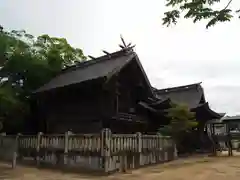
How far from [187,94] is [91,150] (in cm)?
1916

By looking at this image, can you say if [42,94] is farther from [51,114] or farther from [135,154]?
[135,154]

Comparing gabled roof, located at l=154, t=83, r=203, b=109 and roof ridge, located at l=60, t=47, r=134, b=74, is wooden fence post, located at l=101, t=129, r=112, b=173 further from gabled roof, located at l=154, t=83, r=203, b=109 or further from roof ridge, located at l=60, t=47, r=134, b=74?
gabled roof, located at l=154, t=83, r=203, b=109

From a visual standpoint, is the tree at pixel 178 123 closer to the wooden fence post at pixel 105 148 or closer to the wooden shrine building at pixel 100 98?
the wooden shrine building at pixel 100 98

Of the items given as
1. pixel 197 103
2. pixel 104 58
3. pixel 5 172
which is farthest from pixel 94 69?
pixel 197 103

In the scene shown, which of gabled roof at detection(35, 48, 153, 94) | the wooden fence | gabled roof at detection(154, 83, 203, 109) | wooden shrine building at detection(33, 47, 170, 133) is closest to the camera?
the wooden fence

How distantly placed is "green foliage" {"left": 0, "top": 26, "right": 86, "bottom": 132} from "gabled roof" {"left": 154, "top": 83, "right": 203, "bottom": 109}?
1142 centimetres

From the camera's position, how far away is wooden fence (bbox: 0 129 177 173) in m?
12.9

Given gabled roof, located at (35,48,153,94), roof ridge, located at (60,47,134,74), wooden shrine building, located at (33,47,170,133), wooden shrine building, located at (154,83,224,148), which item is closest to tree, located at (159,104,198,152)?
wooden shrine building, located at (33,47,170,133)

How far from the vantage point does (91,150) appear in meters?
13.2

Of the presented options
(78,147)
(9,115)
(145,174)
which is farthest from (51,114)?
(145,174)

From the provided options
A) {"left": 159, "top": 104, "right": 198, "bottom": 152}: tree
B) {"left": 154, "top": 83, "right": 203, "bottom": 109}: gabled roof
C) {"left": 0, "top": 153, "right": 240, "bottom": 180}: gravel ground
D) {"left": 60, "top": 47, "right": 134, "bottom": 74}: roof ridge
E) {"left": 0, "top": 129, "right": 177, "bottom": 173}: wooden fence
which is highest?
{"left": 60, "top": 47, "right": 134, "bottom": 74}: roof ridge

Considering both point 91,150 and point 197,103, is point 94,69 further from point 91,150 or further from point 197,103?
point 197,103

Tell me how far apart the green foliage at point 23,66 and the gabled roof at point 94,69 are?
113cm

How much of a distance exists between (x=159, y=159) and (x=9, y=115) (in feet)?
35.4
